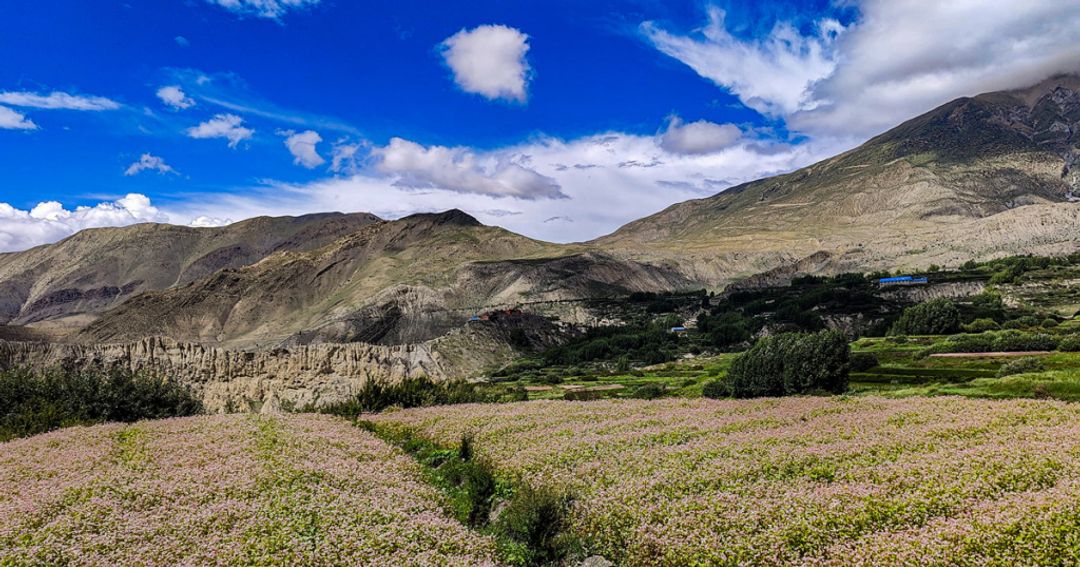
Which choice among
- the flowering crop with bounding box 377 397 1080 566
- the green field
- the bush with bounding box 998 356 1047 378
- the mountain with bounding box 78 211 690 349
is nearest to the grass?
the green field

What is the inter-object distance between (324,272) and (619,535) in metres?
199

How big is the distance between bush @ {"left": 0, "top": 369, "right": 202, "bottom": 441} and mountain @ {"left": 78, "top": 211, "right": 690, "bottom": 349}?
96465mm

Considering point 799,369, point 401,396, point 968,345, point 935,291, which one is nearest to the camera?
point 401,396

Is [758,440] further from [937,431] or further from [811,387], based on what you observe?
[811,387]

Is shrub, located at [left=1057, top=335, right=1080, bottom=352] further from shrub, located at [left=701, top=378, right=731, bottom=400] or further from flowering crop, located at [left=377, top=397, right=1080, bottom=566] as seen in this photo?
flowering crop, located at [left=377, top=397, right=1080, bottom=566]

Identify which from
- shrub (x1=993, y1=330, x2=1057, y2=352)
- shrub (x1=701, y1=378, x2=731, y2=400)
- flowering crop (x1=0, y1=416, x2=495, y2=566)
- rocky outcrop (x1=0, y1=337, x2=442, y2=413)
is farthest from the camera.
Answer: shrub (x1=993, y1=330, x2=1057, y2=352)

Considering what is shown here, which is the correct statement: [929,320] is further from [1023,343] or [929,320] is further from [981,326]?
[1023,343]

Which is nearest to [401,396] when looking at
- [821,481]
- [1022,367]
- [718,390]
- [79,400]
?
[79,400]

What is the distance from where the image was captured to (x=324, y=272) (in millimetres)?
197875

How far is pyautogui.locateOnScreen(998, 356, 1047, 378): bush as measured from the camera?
131 ft

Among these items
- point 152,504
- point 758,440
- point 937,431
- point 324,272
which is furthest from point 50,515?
point 324,272

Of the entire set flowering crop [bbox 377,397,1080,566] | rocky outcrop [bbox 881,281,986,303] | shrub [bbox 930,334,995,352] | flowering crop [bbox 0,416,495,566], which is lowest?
shrub [bbox 930,334,995,352]

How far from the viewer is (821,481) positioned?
50.2 ft

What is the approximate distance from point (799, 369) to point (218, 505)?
112 ft
